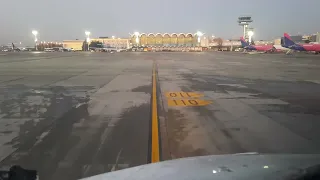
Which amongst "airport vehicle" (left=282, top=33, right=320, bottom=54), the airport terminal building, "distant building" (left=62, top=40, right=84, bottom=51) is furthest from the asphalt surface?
"distant building" (left=62, top=40, right=84, bottom=51)

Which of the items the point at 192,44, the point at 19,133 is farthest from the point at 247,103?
the point at 192,44

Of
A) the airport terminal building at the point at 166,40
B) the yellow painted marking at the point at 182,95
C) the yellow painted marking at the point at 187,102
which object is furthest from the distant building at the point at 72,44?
the yellow painted marking at the point at 187,102

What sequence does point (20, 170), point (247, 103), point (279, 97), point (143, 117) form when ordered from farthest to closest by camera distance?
point (279, 97) < point (247, 103) < point (143, 117) < point (20, 170)

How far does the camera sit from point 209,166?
2.93 meters

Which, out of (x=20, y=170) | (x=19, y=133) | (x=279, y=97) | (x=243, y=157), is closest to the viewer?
(x=20, y=170)

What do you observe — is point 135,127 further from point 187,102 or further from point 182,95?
point 182,95

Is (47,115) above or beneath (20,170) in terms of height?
beneath

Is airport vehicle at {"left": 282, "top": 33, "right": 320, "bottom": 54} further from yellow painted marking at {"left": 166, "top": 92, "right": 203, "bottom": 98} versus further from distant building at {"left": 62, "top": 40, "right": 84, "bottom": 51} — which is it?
distant building at {"left": 62, "top": 40, "right": 84, "bottom": 51}

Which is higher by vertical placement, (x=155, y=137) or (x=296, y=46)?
(x=296, y=46)

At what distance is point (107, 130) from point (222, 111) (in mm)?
3789

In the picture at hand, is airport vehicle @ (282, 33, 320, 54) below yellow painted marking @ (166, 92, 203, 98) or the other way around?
the other way around

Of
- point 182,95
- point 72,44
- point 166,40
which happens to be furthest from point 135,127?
point 72,44

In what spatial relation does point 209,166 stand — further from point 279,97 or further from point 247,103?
point 279,97

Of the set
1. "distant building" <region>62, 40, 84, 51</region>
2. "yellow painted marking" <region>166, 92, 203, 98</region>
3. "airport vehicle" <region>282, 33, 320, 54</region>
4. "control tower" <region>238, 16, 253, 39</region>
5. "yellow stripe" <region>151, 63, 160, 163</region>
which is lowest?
"yellow painted marking" <region>166, 92, 203, 98</region>
